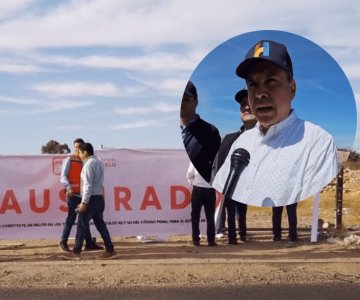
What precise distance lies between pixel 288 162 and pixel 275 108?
191mm

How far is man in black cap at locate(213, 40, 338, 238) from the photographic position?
6.33ft

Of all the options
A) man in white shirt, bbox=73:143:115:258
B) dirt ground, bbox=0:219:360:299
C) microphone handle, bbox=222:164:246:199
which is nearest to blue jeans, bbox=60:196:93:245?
dirt ground, bbox=0:219:360:299

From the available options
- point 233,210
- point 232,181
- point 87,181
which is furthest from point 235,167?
point 87,181

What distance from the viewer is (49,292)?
6648 millimetres

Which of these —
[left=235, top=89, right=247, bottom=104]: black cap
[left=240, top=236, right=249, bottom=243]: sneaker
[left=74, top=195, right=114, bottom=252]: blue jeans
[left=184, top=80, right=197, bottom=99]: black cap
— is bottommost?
[left=240, top=236, right=249, bottom=243]: sneaker

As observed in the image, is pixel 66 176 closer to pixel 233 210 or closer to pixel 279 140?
pixel 233 210

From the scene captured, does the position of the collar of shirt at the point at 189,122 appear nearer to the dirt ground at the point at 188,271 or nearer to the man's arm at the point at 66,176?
the dirt ground at the point at 188,271

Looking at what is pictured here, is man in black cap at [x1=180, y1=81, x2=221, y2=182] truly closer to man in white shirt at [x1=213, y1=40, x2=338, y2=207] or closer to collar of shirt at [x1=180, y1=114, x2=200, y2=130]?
collar of shirt at [x1=180, y1=114, x2=200, y2=130]

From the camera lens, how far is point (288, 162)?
1.99 metres

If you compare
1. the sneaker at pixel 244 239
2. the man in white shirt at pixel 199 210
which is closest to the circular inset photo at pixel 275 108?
the man in white shirt at pixel 199 210

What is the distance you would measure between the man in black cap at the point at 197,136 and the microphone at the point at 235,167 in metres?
0.09

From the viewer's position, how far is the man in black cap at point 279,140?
6.33ft

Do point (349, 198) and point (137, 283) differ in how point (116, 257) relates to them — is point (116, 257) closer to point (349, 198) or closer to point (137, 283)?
point (137, 283)

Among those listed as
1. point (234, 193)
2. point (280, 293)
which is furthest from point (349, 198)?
point (234, 193)
